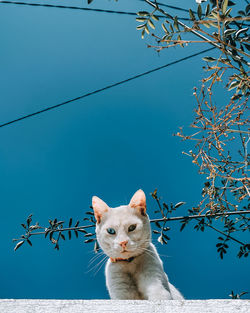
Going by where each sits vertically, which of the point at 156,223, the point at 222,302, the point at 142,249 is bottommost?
the point at 222,302

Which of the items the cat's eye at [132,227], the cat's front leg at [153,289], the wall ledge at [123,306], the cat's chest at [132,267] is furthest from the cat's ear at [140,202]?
the wall ledge at [123,306]

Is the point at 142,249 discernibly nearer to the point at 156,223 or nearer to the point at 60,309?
the point at 156,223

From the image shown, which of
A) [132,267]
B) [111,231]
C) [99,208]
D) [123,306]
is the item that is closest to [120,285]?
[132,267]

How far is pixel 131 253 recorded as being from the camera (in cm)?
139

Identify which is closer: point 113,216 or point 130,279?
point 130,279

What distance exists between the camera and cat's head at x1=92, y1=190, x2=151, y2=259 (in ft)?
4.57

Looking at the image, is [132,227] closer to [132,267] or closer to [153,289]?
[132,267]

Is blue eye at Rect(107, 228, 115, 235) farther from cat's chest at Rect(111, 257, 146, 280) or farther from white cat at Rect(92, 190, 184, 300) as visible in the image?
cat's chest at Rect(111, 257, 146, 280)

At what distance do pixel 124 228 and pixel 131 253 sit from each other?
0.13m

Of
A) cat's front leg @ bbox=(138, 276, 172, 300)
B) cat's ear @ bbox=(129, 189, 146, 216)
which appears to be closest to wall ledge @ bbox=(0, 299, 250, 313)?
cat's front leg @ bbox=(138, 276, 172, 300)

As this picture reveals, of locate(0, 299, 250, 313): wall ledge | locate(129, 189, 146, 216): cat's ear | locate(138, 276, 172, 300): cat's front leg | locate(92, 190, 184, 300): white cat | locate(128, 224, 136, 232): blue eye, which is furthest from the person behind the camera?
locate(129, 189, 146, 216): cat's ear

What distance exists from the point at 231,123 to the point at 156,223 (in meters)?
0.67

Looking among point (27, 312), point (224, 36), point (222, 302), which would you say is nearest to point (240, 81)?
point (224, 36)

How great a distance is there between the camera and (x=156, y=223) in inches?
64.2
